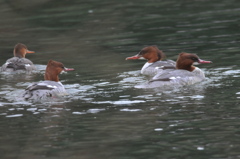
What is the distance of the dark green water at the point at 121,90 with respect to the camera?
938cm

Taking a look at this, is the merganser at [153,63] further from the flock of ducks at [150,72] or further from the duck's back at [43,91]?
the duck's back at [43,91]

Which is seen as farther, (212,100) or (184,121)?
(212,100)

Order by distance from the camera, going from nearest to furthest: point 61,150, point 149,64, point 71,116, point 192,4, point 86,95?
point 61,150
point 71,116
point 86,95
point 149,64
point 192,4

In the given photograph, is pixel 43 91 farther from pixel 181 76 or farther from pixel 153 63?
pixel 153 63

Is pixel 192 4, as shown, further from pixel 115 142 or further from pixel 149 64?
pixel 115 142

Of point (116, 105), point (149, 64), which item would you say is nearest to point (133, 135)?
point (116, 105)

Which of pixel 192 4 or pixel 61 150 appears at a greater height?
pixel 192 4

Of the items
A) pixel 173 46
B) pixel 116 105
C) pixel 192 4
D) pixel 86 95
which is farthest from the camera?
pixel 192 4

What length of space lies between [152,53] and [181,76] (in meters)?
3.19

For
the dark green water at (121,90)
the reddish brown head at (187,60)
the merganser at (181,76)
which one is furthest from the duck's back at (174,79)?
the reddish brown head at (187,60)

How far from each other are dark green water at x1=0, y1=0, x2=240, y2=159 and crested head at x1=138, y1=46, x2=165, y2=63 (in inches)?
15.7

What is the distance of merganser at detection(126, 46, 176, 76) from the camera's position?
16000 mm

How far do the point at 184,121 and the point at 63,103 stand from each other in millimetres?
2806

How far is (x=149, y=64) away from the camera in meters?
16.5
